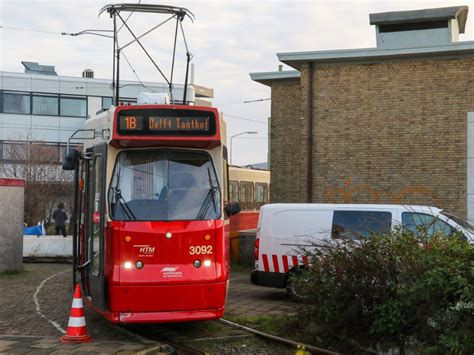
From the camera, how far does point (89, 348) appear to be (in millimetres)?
7645

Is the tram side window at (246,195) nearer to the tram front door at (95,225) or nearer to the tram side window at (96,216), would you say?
the tram front door at (95,225)

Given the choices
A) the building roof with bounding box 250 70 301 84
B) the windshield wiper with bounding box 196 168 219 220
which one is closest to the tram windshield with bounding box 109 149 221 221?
the windshield wiper with bounding box 196 168 219 220

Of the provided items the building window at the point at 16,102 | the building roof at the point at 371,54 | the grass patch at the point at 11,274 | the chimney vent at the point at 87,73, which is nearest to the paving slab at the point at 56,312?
the grass patch at the point at 11,274

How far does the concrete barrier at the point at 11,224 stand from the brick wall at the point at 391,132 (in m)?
8.86

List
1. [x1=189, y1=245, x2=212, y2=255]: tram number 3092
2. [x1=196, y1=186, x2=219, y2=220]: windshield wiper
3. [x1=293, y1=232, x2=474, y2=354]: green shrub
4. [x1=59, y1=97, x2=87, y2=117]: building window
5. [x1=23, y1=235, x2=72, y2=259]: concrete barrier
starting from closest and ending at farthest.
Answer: [x1=293, y1=232, x2=474, y2=354]: green shrub, [x1=189, y1=245, x2=212, y2=255]: tram number 3092, [x1=196, y1=186, x2=219, y2=220]: windshield wiper, [x1=23, y1=235, x2=72, y2=259]: concrete barrier, [x1=59, y1=97, x2=87, y2=117]: building window

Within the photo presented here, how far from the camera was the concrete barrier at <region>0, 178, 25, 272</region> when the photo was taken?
651 inches

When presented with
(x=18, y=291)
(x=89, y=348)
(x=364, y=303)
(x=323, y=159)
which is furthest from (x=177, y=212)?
(x=323, y=159)

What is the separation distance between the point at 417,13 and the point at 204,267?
53.3 ft

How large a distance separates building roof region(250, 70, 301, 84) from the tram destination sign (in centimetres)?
1387

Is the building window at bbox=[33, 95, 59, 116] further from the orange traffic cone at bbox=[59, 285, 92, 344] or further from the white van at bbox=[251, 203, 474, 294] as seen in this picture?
the orange traffic cone at bbox=[59, 285, 92, 344]

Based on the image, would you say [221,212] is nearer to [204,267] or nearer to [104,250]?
[204,267]

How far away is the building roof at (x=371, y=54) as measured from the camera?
18609 millimetres

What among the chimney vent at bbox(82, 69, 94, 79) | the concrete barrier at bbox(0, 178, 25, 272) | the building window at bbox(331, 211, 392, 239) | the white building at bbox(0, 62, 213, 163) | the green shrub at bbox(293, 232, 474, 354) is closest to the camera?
the green shrub at bbox(293, 232, 474, 354)

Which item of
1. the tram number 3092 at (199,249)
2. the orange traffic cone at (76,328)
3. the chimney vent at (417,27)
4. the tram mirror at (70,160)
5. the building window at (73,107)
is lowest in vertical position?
the orange traffic cone at (76,328)
